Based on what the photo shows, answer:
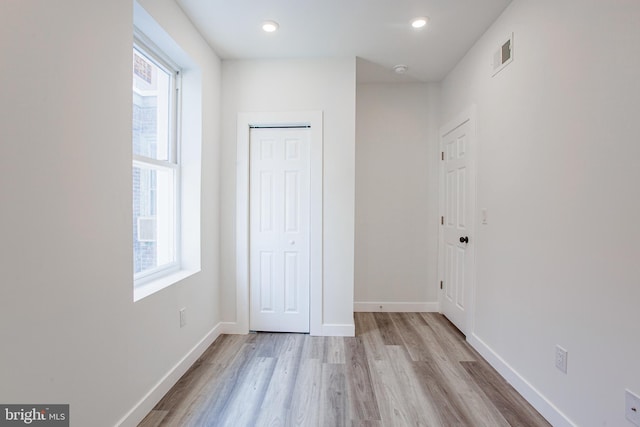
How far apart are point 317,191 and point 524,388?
82.9 inches

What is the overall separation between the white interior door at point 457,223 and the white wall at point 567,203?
1.08 feet

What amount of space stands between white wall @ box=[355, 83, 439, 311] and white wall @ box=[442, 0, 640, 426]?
45.3 inches

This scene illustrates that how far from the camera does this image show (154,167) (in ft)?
7.05

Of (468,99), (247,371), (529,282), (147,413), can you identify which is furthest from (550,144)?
(147,413)

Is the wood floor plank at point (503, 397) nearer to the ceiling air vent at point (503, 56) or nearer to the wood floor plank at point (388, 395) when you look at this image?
the wood floor plank at point (388, 395)

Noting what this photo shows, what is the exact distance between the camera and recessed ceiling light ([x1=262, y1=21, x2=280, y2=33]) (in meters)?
2.31

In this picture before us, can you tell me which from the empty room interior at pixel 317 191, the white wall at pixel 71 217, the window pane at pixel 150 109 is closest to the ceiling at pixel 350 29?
the empty room interior at pixel 317 191

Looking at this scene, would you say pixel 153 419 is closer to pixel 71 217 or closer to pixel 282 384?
pixel 282 384

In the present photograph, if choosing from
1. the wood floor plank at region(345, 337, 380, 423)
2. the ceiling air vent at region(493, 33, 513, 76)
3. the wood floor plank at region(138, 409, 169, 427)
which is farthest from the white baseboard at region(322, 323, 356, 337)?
the ceiling air vent at region(493, 33, 513, 76)

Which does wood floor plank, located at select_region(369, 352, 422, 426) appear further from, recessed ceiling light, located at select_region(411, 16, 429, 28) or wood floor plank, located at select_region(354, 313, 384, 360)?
recessed ceiling light, located at select_region(411, 16, 429, 28)

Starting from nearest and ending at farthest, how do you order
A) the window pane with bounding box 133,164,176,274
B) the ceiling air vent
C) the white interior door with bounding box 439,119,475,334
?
1. the window pane with bounding box 133,164,176,274
2. the ceiling air vent
3. the white interior door with bounding box 439,119,475,334

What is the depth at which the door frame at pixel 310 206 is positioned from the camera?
2.83 metres

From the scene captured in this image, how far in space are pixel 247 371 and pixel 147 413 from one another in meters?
0.67

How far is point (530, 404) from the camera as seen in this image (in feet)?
6.06
